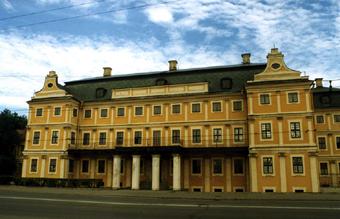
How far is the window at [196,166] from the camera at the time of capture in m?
36.4

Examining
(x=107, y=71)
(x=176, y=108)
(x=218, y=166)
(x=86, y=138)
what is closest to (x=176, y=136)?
(x=176, y=108)

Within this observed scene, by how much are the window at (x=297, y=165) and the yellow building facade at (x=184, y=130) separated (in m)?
0.09

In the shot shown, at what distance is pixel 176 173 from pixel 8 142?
26948mm

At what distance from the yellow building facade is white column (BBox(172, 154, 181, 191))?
0.34ft

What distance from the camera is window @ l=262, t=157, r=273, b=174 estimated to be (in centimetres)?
3219

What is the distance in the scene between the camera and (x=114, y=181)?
1421 inches

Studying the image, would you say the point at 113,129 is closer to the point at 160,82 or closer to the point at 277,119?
the point at 160,82

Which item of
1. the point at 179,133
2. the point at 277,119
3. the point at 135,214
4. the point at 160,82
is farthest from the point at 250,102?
the point at 135,214

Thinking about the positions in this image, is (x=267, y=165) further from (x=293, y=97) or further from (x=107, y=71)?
(x=107, y=71)

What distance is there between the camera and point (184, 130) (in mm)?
37719

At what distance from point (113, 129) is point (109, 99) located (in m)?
3.81

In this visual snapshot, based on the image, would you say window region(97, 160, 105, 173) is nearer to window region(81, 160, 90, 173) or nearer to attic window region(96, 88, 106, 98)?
window region(81, 160, 90, 173)

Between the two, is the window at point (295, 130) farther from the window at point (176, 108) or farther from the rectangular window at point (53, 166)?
the rectangular window at point (53, 166)

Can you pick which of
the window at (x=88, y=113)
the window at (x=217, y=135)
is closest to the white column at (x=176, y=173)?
the window at (x=217, y=135)
